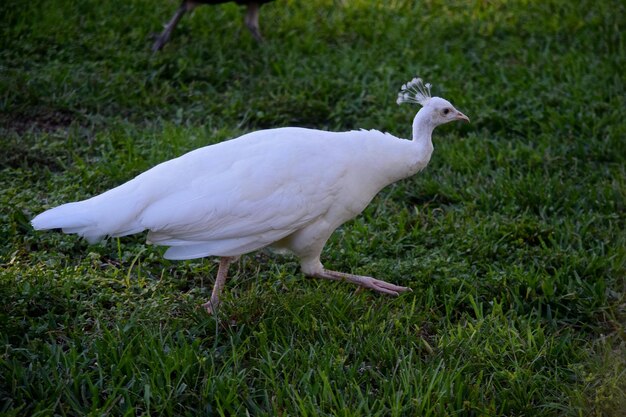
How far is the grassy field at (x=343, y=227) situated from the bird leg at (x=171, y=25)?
9 centimetres

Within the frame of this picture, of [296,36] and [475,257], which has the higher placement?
[296,36]

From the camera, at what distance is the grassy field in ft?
11.3

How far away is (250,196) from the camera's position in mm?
3777

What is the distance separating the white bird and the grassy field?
0.35m

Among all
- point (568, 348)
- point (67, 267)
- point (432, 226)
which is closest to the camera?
point (568, 348)

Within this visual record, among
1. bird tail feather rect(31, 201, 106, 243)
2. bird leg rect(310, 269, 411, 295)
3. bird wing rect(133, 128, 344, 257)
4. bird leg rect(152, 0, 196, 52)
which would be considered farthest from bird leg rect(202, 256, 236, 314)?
bird leg rect(152, 0, 196, 52)

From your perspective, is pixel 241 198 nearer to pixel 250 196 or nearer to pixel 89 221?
pixel 250 196

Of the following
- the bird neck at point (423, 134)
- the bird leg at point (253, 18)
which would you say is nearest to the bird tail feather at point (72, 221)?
the bird neck at point (423, 134)

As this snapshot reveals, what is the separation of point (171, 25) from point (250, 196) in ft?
11.4

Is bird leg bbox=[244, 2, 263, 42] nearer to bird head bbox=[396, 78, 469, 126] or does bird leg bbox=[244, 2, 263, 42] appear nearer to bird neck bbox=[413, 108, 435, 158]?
bird head bbox=[396, 78, 469, 126]

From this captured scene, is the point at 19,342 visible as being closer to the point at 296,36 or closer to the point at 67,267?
the point at 67,267

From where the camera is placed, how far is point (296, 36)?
726cm

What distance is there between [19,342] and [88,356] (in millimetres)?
324

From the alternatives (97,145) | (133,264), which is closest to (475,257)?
(133,264)
